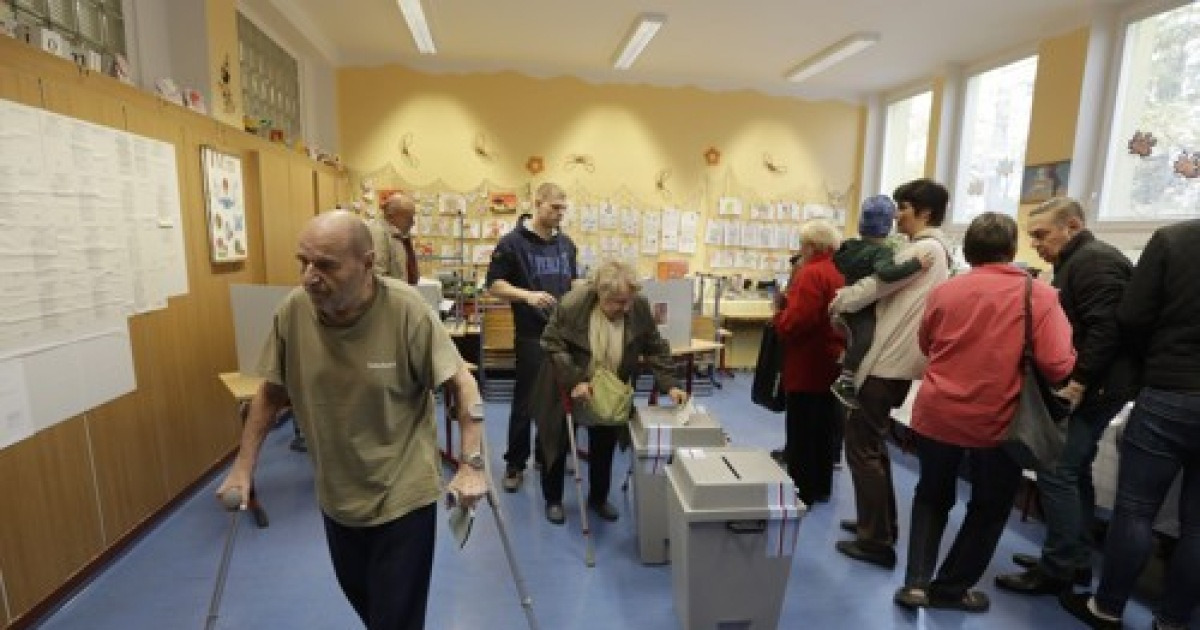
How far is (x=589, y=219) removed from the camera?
21.1ft

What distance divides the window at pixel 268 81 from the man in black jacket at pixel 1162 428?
16.4 feet

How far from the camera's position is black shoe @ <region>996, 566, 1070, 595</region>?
242 centimetres

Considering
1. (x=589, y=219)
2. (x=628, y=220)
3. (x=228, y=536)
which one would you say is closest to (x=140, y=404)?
(x=228, y=536)

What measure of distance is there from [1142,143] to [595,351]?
410 cm

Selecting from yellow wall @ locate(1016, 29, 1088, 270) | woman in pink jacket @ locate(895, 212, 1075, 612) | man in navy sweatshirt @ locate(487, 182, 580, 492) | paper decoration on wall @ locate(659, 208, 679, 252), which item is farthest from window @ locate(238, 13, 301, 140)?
yellow wall @ locate(1016, 29, 1088, 270)

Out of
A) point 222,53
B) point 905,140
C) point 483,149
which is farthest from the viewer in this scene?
point 905,140

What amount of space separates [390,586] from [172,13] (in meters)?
3.65

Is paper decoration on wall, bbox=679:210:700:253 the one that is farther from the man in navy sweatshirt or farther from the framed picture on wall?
the framed picture on wall

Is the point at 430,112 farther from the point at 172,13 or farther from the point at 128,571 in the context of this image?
the point at 128,571

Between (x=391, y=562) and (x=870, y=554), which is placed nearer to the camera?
(x=391, y=562)

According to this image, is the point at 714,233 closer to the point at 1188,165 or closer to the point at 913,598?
the point at 1188,165

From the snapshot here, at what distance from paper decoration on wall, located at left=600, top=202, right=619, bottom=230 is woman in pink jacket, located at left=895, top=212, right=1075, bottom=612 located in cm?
460

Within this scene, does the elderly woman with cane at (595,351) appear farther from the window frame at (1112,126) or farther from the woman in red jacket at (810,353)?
the window frame at (1112,126)

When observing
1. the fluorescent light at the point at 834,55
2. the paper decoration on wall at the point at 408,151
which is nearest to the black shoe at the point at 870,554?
the fluorescent light at the point at 834,55
